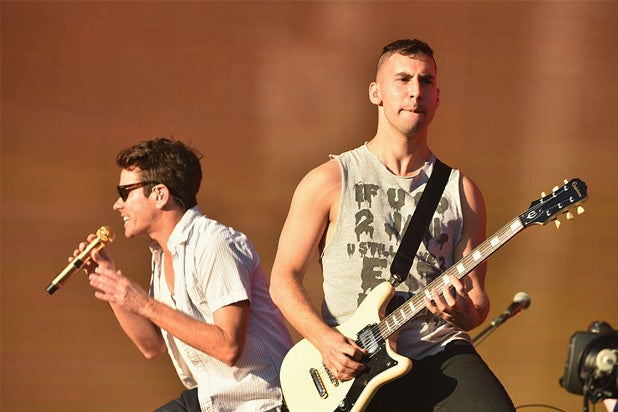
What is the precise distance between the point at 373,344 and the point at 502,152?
3.23 metres

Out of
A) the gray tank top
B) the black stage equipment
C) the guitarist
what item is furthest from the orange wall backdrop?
the black stage equipment

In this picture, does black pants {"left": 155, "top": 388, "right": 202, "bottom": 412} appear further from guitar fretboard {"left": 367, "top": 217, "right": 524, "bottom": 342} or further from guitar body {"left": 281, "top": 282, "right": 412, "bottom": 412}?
guitar fretboard {"left": 367, "top": 217, "right": 524, "bottom": 342}

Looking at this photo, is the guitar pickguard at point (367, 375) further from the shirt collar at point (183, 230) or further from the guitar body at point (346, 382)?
the shirt collar at point (183, 230)

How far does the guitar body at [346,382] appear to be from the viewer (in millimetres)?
4000

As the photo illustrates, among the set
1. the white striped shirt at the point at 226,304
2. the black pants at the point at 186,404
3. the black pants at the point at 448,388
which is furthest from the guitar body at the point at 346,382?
the black pants at the point at 186,404

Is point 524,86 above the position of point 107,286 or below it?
above

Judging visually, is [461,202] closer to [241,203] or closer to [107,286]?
[107,286]

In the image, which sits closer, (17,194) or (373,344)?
(373,344)

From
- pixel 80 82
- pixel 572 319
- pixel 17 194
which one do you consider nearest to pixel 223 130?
pixel 80 82

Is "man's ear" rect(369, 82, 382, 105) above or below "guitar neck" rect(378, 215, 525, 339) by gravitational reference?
above

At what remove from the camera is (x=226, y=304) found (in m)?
4.43

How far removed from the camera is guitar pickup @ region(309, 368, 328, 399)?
4.14 meters

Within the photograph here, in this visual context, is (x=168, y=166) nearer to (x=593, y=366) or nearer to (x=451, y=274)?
(x=451, y=274)

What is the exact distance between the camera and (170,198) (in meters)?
4.93
